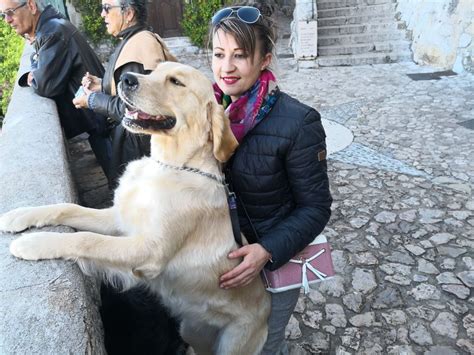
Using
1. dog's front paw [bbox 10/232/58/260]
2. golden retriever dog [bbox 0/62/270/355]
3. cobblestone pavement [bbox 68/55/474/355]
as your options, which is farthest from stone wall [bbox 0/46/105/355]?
cobblestone pavement [bbox 68/55/474/355]

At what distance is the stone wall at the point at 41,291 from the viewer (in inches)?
51.3

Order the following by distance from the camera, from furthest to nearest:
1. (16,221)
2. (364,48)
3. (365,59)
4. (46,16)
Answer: (364,48) < (365,59) < (46,16) < (16,221)

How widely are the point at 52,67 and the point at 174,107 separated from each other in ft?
7.00

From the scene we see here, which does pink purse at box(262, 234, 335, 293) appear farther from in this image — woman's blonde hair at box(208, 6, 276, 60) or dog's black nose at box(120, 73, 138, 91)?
dog's black nose at box(120, 73, 138, 91)

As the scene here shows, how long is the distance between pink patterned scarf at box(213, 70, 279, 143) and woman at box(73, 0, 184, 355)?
3.14ft

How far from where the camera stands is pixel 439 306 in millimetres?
3303

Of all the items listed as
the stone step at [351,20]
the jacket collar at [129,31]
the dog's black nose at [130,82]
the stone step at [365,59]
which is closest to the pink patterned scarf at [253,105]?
the dog's black nose at [130,82]

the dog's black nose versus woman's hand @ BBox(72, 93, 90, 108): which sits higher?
the dog's black nose

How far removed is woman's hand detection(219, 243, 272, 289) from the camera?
2051 mm

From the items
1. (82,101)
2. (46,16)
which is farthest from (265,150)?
(46,16)

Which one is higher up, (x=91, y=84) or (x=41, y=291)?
(x=91, y=84)

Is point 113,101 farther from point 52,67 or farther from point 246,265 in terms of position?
point 246,265

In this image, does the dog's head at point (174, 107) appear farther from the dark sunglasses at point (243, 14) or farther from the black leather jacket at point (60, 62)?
the black leather jacket at point (60, 62)

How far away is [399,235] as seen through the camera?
4.21 metres
